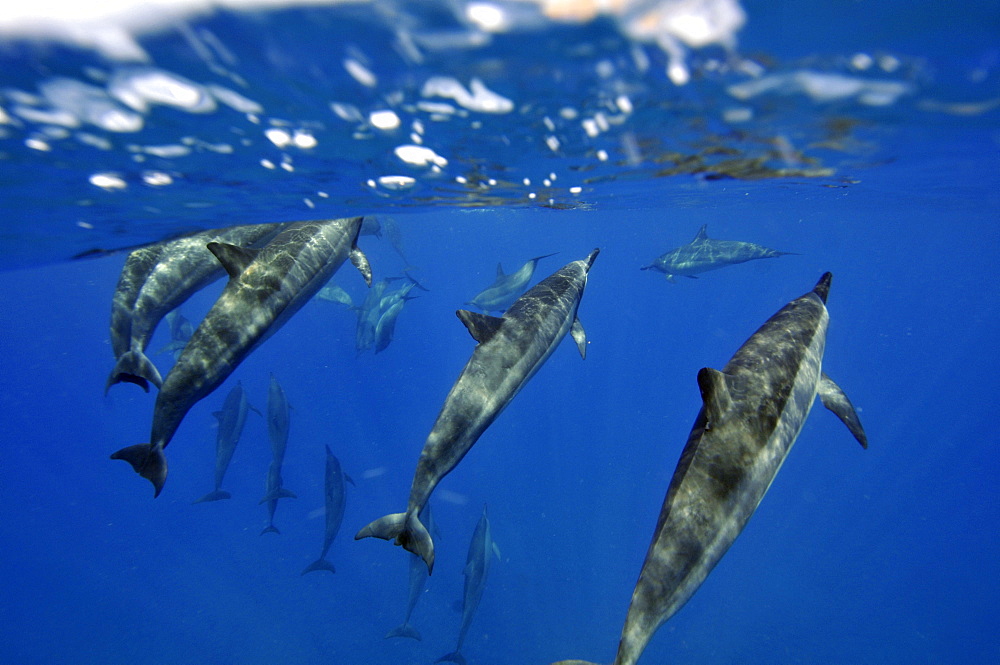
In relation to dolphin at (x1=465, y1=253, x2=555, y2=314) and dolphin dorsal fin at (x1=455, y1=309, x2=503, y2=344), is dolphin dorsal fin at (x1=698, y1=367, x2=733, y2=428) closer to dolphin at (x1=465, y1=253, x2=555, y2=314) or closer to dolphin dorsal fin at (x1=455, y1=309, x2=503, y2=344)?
dolphin dorsal fin at (x1=455, y1=309, x2=503, y2=344)

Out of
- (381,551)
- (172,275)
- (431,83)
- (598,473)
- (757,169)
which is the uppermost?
(431,83)

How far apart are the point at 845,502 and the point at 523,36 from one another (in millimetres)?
41620

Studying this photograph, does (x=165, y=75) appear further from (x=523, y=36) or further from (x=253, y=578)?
(x=253, y=578)

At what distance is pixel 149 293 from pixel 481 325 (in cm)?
597

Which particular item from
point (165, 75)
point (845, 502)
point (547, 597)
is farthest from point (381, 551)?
point (845, 502)

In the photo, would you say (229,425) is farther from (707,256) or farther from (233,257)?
(707,256)

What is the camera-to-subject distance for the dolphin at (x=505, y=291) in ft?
49.7

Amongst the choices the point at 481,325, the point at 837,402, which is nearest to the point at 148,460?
the point at 481,325

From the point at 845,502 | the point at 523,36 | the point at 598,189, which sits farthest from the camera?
the point at 845,502

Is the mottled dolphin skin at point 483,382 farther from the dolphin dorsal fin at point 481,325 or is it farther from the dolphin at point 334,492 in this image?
the dolphin at point 334,492

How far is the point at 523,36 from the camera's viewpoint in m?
5.56

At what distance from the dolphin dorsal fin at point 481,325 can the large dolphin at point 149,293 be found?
4620 millimetres

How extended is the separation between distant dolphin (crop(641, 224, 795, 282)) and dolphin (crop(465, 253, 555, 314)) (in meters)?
4.69

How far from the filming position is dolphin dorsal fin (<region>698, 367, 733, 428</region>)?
478 centimetres
